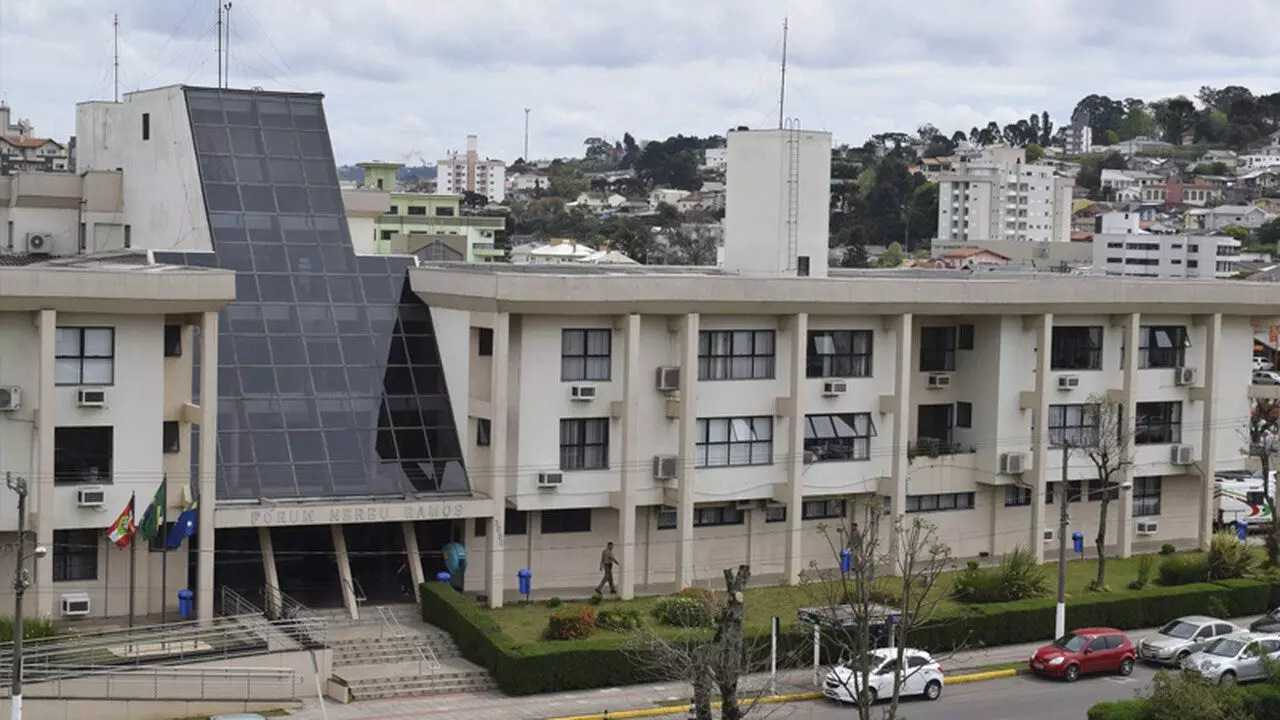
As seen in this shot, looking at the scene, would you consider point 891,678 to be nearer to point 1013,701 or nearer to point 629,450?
point 1013,701

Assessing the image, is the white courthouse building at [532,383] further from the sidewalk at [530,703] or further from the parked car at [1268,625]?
the parked car at [1268,625]

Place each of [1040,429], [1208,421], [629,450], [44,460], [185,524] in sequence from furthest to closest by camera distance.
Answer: [1208,421]
[1040,429]
[629,450]
[185,524]
[44,460]

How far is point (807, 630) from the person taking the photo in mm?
45062

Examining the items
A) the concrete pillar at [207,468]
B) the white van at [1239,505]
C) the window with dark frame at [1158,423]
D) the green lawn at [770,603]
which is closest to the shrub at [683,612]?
the green lawn at [770,603]

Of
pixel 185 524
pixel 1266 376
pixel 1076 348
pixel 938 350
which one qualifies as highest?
pixel 1076 348

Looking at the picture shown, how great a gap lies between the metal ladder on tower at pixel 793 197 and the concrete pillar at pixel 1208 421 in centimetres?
1345

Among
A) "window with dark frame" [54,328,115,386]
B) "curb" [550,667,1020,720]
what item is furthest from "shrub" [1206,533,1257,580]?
"window with dark frame" [54,328,115,386]

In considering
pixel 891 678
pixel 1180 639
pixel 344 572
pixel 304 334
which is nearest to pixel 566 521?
pixel 344 572

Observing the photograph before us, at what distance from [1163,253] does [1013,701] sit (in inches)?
5489

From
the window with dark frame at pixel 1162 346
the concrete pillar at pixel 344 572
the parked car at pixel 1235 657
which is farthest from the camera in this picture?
the window with dark frame at pixel 1162 346

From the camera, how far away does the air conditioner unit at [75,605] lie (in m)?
43.8

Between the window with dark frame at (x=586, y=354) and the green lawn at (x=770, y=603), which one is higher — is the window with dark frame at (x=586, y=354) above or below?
above

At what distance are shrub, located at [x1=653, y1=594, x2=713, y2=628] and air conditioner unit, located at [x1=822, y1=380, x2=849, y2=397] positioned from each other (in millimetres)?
8074

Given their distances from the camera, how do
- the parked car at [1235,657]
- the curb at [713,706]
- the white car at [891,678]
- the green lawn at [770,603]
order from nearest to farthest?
1. the curb at [713,706]
2. the white car at [891,678]
3. the parked car at [1235,657]
4. the green lawn at [770,603]
